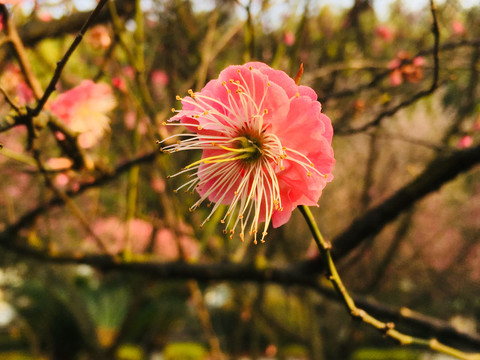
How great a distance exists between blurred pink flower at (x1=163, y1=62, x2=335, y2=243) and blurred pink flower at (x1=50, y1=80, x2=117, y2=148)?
0.85m

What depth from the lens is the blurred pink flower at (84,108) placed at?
1.51 meters

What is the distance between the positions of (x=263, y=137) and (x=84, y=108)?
105 cm

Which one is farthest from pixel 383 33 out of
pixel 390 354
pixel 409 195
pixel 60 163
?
pixel 390 354

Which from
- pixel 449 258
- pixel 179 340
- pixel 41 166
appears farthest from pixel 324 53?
pixel 179 340

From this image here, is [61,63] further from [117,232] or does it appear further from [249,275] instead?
[117,232]

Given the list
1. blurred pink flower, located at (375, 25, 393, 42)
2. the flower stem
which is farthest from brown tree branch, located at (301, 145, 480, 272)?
blurred pink flower, located at (375, 25, 393, 42)

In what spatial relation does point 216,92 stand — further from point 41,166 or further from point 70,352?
point 70,352

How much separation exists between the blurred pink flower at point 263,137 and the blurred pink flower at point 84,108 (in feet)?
2.77

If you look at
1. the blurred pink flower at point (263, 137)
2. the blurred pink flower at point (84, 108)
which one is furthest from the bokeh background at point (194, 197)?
the blurred pink flower at point (263, 137)

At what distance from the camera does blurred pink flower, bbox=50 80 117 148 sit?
151 cm

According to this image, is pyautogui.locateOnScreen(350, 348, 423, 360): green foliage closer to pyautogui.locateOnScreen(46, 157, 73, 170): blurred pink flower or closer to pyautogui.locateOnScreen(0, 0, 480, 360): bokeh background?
pyautogui.locateOnScreen(0, 0, 480, 360): bokeh background

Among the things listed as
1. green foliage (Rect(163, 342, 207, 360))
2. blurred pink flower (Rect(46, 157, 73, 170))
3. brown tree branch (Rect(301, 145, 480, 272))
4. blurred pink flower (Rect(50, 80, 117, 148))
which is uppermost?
green foliage (Rect(163, 342, 207, 360))

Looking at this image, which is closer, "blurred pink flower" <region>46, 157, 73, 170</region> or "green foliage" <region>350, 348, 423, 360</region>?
"blurred pink flower" <region>46, 157, 73, 170</region>

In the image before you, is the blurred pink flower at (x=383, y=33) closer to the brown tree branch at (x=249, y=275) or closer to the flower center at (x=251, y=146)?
the brown tree branch at (x=249, y=275)
